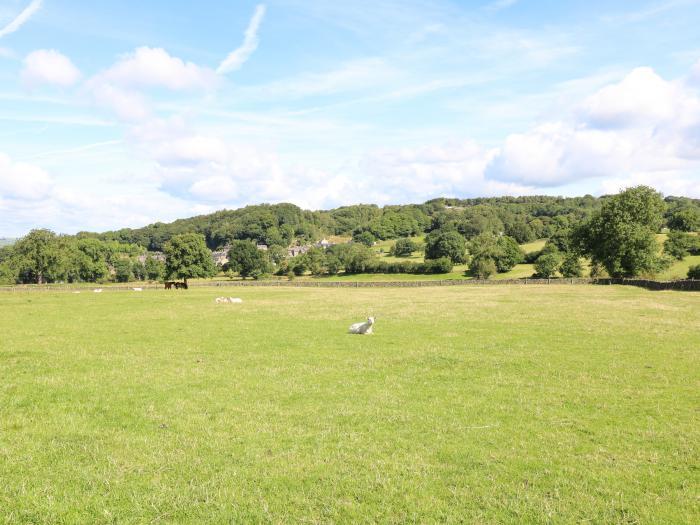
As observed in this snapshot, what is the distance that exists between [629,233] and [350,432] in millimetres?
81019

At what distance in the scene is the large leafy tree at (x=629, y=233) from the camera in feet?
250

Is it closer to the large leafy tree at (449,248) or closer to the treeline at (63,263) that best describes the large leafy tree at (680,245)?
the large leafy tree at (449,248)

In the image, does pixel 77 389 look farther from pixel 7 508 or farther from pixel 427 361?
pixel 427 361

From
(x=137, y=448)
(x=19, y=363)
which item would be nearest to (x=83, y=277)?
(x=19, y=363)

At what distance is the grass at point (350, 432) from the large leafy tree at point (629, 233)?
6302 cm

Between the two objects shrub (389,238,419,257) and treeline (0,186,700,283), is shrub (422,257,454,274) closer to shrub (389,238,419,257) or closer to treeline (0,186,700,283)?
treeline (0,186,700,283)

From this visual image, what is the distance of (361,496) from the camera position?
8.02 metres

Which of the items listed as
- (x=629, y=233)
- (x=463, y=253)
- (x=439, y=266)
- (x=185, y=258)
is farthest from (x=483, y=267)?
(x=185, y=258)

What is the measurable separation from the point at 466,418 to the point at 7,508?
953 cm

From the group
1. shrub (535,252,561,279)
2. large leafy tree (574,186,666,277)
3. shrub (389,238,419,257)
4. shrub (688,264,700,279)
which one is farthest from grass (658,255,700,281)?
shrub (389,238,419,257)

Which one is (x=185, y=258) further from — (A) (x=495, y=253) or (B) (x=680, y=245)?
(B) (x=680, y=245)

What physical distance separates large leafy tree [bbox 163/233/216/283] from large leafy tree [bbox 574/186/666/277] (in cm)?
8080

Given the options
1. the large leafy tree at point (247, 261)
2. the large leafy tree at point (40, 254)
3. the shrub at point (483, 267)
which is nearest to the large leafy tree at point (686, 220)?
the shrub at point (483, 267)

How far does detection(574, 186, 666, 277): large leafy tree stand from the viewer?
76125mm
